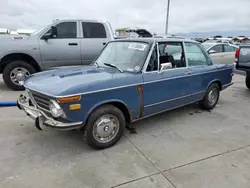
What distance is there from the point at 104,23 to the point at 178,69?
13.0 feet

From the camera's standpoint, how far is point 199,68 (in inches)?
183

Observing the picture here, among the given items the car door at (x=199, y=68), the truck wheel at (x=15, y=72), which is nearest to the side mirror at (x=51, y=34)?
the truck wheel at (x=15, y=72)

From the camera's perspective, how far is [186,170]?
2848mm

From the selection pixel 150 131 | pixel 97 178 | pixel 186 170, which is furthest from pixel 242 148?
pixel 97 178

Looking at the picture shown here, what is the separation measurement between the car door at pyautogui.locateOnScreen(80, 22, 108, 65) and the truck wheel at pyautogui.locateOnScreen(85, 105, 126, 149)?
411 cm

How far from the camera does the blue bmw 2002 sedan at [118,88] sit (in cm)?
289

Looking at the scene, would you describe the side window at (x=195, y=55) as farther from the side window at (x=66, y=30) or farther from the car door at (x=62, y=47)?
the side window at (x=66, y=30)

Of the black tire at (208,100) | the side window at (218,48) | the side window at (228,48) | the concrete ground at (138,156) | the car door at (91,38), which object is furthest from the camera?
the side window at (228,48)

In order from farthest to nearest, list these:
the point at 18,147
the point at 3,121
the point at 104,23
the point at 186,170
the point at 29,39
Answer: the point at 104,23
the point at 29,39
the point at 3,121
the point at 18,147
the point at 186,170

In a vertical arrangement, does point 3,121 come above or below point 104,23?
below

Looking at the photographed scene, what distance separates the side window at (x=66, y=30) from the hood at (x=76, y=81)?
3442 millimetres

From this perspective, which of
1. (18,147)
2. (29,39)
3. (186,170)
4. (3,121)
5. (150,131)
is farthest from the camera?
(29,39)

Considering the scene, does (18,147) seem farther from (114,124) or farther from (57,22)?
(57,22)

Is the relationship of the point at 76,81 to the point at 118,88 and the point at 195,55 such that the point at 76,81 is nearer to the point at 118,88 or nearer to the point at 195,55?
the point at 118,88
